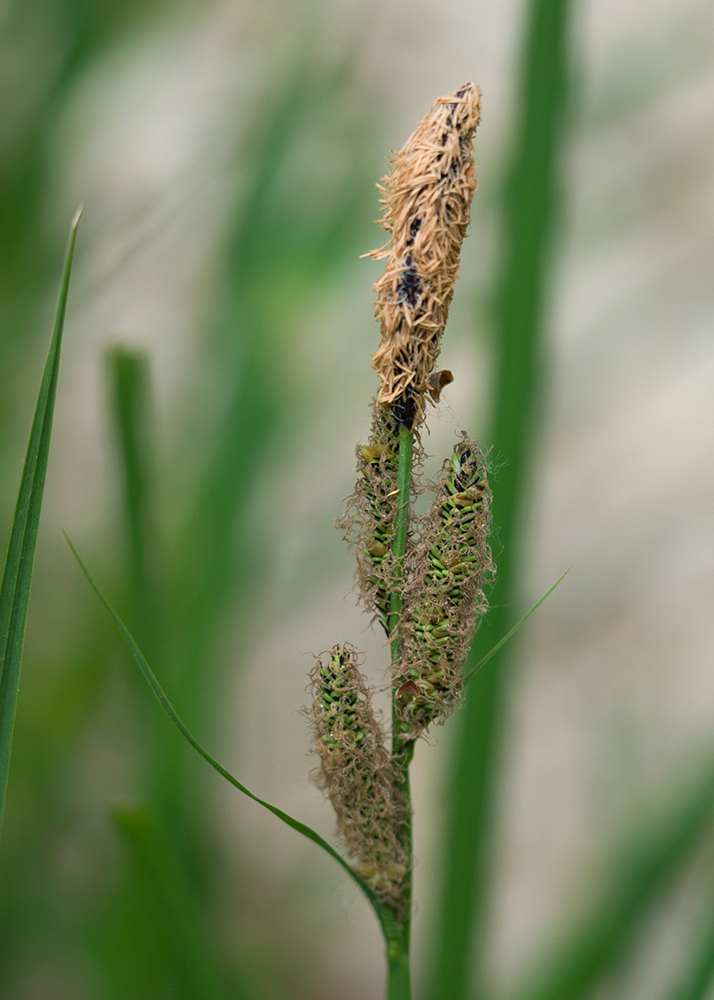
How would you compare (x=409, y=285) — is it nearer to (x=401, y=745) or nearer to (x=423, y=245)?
(x=423, y=245)

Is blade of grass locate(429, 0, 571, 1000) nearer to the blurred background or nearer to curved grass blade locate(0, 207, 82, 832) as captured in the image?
the blurred background

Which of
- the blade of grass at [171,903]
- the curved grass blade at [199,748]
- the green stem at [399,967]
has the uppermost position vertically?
the curved grass blade at [199,748]

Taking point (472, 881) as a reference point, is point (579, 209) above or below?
above

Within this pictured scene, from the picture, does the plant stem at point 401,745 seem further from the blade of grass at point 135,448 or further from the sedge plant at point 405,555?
the blade of grass at point 135,448

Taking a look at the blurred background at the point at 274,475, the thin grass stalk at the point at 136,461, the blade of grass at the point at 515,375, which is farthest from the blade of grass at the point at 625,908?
the thin grass stalk at the point at 136,461

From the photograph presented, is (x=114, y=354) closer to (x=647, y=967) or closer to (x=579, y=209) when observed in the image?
(x=579, y=209)

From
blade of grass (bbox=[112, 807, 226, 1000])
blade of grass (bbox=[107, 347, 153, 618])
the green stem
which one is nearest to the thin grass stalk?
blade of grass (bbox=[107, 347, 153, 618])

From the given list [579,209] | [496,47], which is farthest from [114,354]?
[496,47]
